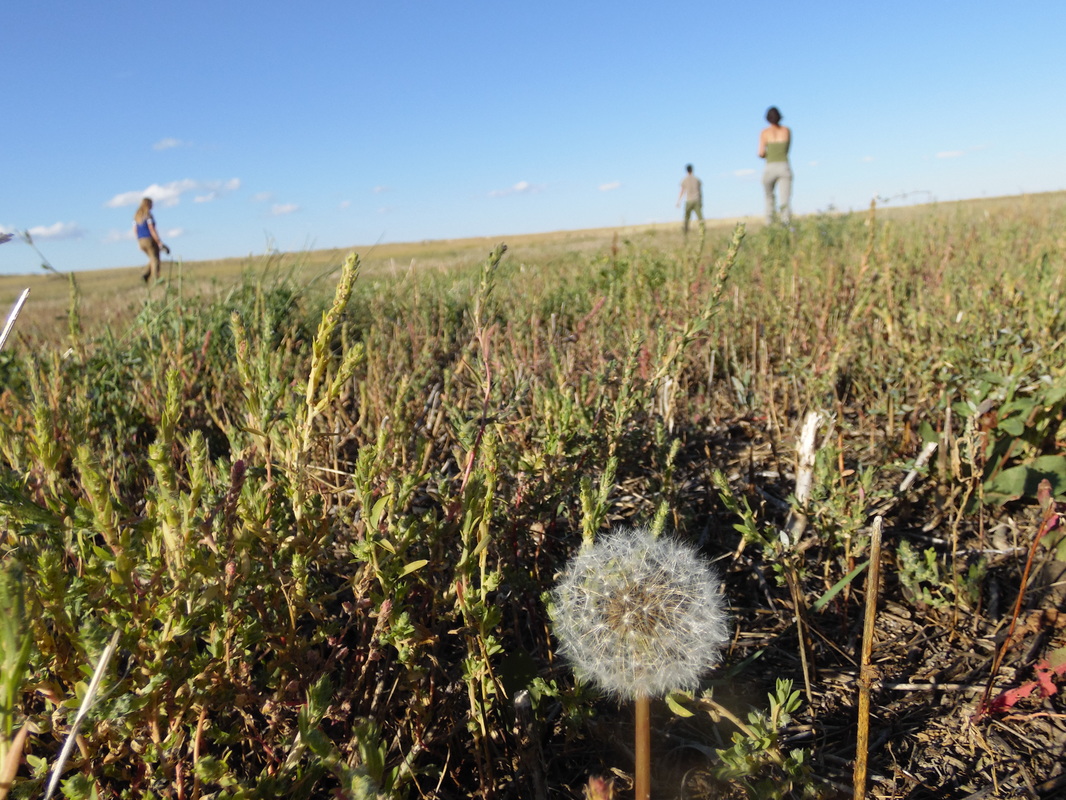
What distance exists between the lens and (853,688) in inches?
75.6

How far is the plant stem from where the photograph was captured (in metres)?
1.35

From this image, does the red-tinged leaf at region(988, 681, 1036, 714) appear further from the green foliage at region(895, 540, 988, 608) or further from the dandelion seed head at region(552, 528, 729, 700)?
the dandelion seed head at region(552, 528, 729, 700)

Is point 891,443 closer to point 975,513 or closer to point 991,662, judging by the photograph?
point 975,513

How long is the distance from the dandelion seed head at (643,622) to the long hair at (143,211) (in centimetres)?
1406

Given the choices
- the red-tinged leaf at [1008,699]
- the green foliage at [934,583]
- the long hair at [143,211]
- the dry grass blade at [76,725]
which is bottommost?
the red-tinged leaf at [1008,699]

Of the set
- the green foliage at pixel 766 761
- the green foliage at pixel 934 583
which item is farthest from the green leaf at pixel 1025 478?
the green foliage at pixel 766 761

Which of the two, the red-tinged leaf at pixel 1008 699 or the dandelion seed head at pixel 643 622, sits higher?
the dandelion seed head at pixel 643 622

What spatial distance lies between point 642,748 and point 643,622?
0.25 m

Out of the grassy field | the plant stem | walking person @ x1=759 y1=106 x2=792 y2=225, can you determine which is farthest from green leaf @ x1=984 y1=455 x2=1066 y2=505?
walking person @ x1=759 y1=106 x2=792 y2=225

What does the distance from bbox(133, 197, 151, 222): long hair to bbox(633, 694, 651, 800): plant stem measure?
14.3 metres

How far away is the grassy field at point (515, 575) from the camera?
1362mm

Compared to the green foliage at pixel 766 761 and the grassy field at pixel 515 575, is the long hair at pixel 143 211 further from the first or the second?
the green foliage at pixel 766 761

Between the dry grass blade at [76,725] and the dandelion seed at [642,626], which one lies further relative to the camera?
the dandelion seed at [642,626]

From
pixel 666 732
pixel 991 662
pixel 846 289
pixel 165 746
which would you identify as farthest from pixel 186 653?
pixel 846 289
